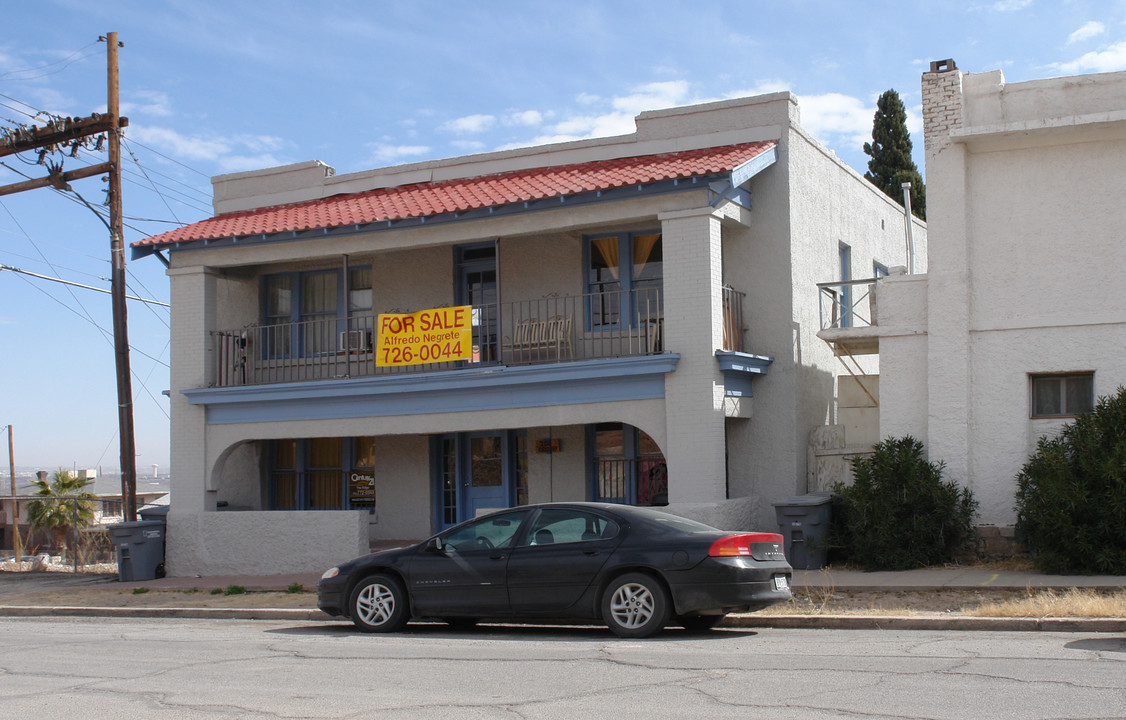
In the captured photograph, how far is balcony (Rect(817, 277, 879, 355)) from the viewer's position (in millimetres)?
16609

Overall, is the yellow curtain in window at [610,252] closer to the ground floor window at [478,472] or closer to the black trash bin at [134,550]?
the ground floor window at [478,472]

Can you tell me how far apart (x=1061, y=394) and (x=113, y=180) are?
15.4 metres

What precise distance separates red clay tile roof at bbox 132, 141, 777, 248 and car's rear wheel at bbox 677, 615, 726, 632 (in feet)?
22.4

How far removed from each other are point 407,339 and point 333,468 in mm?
4048

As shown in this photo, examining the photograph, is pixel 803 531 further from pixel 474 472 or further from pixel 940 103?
pixel 474 472

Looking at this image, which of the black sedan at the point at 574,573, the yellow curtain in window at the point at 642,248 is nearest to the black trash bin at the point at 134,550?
the black sedan at the point at 574,573

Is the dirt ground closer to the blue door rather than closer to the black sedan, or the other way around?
the black sedan

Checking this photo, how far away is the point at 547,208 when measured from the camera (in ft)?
54.6

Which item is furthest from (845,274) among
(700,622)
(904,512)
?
(700,622)

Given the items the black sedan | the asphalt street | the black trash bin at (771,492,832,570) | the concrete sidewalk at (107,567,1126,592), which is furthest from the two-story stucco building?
the asphalt street

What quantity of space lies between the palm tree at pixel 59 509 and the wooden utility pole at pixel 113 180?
11.2 m

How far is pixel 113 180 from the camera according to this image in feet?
64.8

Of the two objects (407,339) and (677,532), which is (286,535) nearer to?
(407,339)

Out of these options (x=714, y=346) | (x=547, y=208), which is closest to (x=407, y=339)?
(x=547, y=208)
